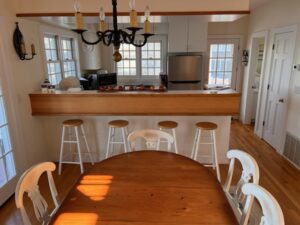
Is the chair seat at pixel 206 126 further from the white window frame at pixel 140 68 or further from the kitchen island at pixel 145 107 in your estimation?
the white window frame at pixel 140 68

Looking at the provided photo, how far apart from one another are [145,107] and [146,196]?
5.87 ft

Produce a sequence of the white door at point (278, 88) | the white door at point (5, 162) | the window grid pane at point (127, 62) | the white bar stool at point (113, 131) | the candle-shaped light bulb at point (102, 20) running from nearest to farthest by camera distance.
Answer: the candle-shaped light bulb at point (102, 20), the white door at point (5, 162), the white bar stool at point (113, 131), the white door at point (278, 88), the window grid pane at point (127, 62)

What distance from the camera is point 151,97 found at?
304 cm

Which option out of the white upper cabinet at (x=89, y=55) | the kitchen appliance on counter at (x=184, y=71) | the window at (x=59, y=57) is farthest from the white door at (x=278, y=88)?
the window at (x=59, y=57)

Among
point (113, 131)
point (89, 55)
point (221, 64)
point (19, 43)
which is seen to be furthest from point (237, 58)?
point (19, 43)

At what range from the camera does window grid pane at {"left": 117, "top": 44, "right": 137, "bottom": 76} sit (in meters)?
5.98

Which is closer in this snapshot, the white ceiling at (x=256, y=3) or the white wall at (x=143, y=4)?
the white wall at (x=143, y=4)

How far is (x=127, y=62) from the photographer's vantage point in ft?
19.9

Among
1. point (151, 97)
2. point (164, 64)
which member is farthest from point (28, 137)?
point (164, 64)

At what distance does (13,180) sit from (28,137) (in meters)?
0.59

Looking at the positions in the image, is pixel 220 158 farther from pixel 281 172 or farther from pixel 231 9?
pixel 231 9

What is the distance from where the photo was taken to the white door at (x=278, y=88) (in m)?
3.57

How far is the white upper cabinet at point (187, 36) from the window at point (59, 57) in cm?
225

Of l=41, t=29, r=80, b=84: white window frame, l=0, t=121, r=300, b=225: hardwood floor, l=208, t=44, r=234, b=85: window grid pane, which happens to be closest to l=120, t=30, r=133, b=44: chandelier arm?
l=0, t=121, r=300, b=225: hardwood floor
